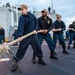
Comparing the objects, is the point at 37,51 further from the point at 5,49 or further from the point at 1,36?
the point at 1,36

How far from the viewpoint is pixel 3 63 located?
412 inches

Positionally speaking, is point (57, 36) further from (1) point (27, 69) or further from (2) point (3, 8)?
(2) point (3, 8)

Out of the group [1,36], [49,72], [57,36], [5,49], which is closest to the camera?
[5,49]

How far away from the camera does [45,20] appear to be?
35.6 feet

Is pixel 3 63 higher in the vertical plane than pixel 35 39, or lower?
lower

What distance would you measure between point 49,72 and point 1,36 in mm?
14133

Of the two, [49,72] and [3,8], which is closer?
[49,72]

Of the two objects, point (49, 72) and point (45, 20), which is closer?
point (49, 72)

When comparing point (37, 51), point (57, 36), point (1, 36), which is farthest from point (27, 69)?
point (1, 36)

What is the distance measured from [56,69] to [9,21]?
37317 mm

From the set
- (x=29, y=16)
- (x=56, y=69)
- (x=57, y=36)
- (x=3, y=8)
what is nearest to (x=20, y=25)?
(x=29, y=16)

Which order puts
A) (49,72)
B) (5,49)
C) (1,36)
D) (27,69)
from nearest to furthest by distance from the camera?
1. (5,49)
2. (49,72)
3. (27,69)
4. (1,36)

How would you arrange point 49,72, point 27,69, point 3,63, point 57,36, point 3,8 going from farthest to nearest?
1. point 3,8
2. point 57,36
3. point 3,63
4. point 27,69
5. point 49,72

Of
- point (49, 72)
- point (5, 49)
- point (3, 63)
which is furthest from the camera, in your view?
point (3, 63)
